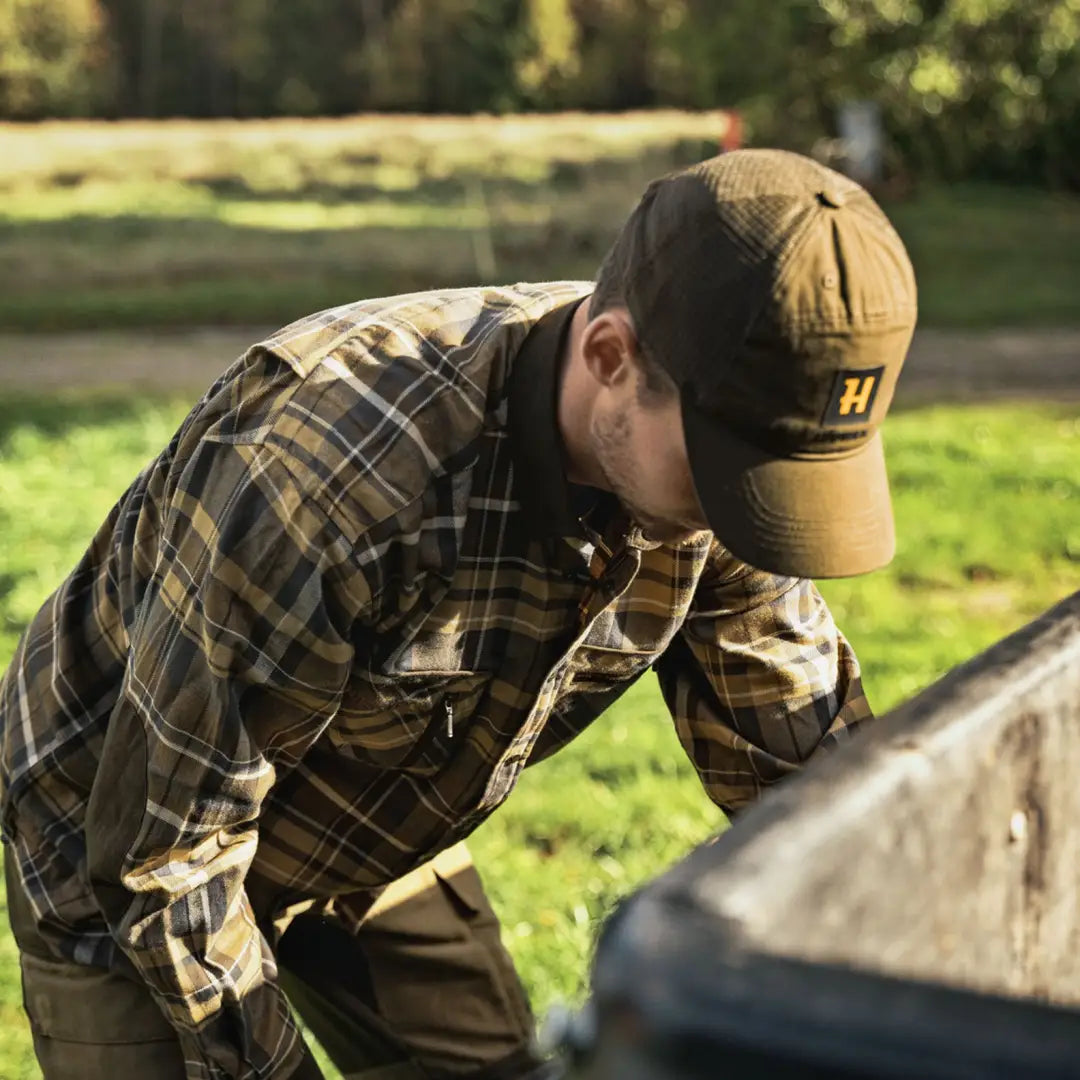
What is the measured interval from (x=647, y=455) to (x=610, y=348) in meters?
0.13

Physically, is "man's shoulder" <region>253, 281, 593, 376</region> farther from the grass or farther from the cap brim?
the grass

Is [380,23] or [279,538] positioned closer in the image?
[279,538]

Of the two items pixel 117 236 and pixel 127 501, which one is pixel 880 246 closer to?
pixel 127 501

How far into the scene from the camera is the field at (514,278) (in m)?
4.54

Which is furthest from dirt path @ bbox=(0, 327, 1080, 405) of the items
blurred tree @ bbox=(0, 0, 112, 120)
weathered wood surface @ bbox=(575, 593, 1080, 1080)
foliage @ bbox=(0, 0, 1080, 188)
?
blurred tree @ bbox=(0, 0, 112, 120)

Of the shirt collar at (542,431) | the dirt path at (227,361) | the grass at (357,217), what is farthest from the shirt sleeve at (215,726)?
the grass at (357,217)

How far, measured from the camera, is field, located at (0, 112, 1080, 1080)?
14.9 feet

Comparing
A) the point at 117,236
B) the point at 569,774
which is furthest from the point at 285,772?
the point at 117,236

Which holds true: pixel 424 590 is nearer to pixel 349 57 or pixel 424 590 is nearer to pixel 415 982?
pixel 415 982

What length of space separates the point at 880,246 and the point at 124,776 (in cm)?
108

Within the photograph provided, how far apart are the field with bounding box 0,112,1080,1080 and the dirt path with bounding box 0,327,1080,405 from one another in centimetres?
31

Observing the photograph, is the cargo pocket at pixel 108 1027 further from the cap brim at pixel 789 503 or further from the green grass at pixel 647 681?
the cap brim at pixel 789 503

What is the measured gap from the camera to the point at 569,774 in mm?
4824

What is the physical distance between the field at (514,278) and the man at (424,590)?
1.30 meters
